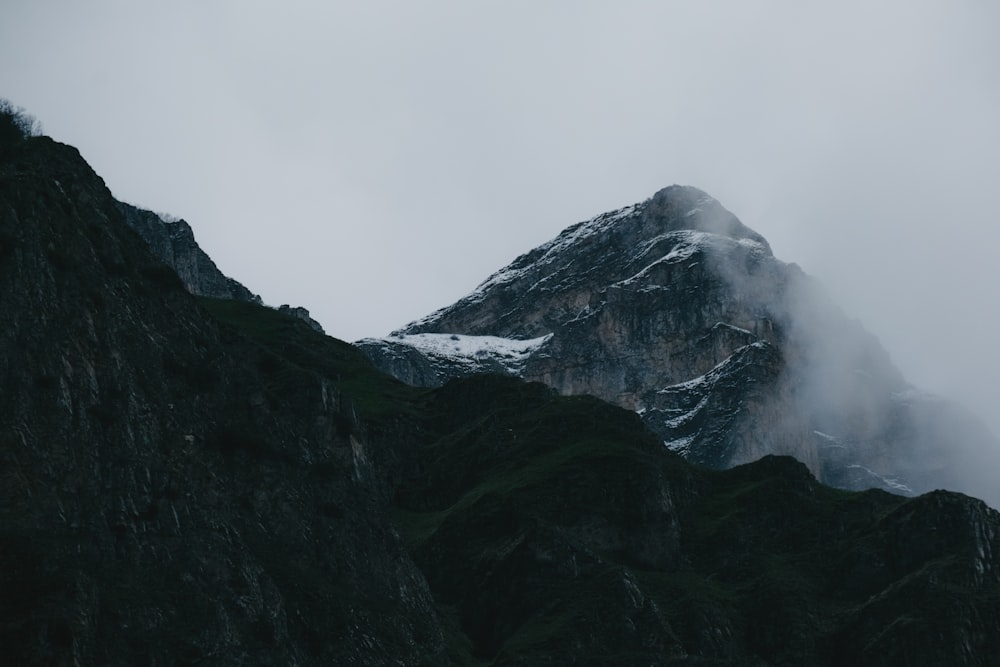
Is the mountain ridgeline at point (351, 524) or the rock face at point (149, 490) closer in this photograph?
the rock face at point (149, 490)

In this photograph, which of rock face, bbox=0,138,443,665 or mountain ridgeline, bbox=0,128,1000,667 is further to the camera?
mountain ridgeline, bbox=0,128,1000,667

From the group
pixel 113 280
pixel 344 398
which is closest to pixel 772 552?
pixel 344 398

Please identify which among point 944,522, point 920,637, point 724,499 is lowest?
point 920,637

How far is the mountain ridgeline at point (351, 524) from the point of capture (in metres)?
99.1

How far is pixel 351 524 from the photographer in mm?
130500

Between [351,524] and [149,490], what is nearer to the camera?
[149,490]

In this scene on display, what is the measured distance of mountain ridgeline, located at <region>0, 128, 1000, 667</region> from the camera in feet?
325

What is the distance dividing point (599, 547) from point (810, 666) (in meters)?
27.0

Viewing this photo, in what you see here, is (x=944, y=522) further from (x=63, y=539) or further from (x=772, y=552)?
(x=63, y=539)

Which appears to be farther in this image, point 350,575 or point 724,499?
point 724,499

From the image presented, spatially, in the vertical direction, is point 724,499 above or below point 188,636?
above

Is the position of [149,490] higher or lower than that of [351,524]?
higher

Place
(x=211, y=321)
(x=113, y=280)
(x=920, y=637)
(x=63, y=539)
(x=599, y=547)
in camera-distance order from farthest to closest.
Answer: (x=599, y=547)
(x=211, y=321)
(x=920, y=637)
(x=113, y=280)
(x=63, y=539)

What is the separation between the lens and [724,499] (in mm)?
168625
